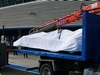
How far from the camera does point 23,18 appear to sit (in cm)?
2761

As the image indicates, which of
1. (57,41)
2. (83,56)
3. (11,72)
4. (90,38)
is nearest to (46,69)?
(57,41)

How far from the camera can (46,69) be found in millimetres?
10289

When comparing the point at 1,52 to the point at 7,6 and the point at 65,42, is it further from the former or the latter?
the point at 7,6

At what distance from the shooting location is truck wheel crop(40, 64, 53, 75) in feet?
32.8

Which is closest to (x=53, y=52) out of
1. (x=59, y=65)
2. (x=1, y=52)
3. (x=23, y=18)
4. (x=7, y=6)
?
(x=59, y=65)

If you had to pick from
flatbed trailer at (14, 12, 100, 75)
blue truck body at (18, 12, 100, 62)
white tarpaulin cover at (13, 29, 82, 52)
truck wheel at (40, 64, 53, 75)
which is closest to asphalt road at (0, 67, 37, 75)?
white tarpaulin cover at (13, 29, 82, 52)

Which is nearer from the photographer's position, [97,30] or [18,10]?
[97,30]

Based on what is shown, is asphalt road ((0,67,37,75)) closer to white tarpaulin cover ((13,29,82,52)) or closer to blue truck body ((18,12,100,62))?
white tarpaulin cover ((13,29,82,52))

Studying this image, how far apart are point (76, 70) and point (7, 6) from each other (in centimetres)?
2272

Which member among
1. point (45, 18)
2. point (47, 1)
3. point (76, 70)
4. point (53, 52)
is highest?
point (47, 1)

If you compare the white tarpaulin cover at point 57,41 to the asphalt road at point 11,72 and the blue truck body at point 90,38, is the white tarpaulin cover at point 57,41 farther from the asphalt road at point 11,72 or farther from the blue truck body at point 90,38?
the asphalt road at point 11,72

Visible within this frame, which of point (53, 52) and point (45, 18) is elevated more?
point (45, 18)

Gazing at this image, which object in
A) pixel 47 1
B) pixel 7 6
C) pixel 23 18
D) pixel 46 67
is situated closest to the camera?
pixel 46 67

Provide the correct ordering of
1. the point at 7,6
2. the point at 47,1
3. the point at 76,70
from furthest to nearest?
the point at 7,6
the point at 47,1
the point at 76,70
